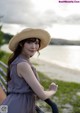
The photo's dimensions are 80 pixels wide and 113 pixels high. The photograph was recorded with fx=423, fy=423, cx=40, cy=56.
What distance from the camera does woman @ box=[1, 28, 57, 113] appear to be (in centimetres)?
279

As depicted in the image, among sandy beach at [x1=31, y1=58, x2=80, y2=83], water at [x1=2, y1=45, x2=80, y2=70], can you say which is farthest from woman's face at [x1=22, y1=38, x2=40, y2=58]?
water at [x1=2, y1=45, x2=80, y2=70]

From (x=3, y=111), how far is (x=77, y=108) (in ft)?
17.0

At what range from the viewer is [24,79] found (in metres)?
2.85

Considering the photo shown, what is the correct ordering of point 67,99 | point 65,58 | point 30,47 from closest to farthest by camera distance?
point 30,47
point 67,99
point 65,58

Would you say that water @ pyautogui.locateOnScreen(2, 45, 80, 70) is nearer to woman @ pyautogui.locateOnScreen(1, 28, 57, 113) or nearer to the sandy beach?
the sandy beach

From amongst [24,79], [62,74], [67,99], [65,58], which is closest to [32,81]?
[24,79]

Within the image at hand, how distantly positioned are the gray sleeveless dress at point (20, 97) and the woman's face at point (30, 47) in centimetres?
7

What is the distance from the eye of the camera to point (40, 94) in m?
2.77

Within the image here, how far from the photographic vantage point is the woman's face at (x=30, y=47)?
9.64 feet

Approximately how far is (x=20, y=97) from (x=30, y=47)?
356 millimetres

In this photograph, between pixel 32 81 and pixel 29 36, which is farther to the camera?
pixel 29 36

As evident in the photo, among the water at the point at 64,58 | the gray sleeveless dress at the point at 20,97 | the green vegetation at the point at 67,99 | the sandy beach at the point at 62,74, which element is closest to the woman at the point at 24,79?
the gray sleeveless dress at the point at 20,97

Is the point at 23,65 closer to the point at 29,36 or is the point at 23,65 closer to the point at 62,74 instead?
the point at 29,36

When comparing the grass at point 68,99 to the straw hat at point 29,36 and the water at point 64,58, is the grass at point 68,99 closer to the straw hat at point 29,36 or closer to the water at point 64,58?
the straw hat at point 29,36
